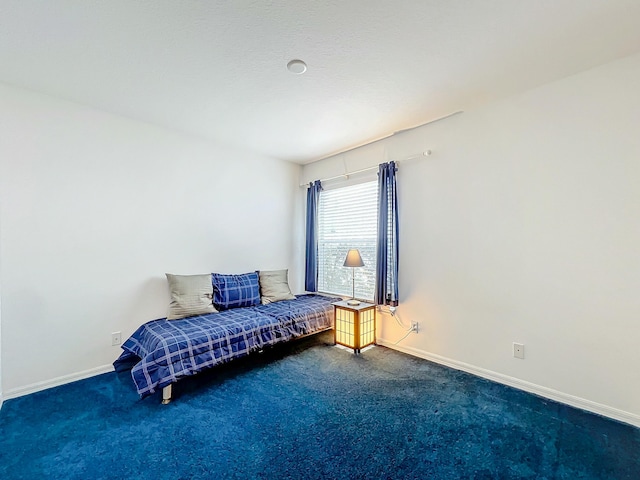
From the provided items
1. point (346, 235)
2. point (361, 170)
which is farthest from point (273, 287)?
point (361, 170)

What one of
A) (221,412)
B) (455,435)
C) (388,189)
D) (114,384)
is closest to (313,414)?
(221,412)

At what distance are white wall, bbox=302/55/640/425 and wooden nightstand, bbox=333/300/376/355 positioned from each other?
1.32 ft

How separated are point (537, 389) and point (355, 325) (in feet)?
5.24

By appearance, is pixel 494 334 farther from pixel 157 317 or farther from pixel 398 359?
pixel 157 317

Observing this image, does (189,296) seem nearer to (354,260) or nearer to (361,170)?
(354,260)

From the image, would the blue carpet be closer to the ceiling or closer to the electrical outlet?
the electrical outlet

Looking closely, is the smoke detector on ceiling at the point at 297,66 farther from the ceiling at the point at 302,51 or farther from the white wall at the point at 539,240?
the white wall at the point at 539,240

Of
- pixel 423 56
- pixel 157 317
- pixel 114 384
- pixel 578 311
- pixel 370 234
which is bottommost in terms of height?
pixel 114 384

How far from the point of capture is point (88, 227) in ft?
8.58

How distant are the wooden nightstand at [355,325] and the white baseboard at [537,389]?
435mm

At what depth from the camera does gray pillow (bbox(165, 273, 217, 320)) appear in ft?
9.39

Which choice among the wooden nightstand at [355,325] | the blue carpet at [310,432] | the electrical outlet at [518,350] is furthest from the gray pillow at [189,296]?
the electrical outlet at [518,350]

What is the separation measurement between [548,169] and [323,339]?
111 inches

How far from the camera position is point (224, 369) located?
276cm
